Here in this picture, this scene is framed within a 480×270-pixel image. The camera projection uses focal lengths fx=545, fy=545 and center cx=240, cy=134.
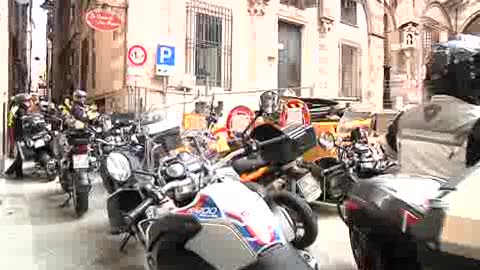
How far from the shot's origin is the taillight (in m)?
2.11

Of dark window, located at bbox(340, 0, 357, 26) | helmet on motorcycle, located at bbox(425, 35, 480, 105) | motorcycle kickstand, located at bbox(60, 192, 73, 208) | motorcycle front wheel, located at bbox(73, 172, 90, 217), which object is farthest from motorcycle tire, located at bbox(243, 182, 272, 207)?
dark window, located at bbox(340, 0, 357, 26)

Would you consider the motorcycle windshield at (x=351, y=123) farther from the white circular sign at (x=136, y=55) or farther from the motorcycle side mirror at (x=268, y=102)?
the white circular sign at (x=136, y=55)

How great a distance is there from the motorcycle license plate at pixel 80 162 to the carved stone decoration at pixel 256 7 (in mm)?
8298

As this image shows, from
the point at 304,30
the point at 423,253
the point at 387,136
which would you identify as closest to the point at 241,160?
the point at 387,136

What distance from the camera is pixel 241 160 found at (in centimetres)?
411

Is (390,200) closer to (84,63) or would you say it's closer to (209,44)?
(209,44)

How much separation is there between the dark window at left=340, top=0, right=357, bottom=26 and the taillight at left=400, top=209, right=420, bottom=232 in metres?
16.0

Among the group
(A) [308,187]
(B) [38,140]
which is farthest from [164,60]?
(A) [308,187]

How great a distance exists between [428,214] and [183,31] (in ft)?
35.5

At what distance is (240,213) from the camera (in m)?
2.37

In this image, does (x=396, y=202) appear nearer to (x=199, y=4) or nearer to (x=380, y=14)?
(x=199, y=4)

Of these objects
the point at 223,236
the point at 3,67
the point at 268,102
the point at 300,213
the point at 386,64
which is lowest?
the point at 300,213

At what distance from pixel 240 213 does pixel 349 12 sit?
1674cm

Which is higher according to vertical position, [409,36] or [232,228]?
[409,36]
